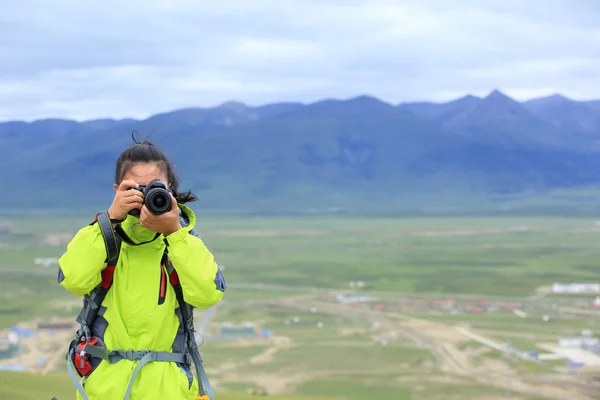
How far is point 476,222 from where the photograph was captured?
5340 inches

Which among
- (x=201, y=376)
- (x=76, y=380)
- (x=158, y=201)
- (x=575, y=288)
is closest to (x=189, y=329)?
(x=201, y=376)

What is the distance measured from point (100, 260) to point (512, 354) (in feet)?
131

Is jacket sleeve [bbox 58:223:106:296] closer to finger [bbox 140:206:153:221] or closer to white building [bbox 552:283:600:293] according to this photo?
finger [bbox 140:206:153:221]

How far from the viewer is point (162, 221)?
294 centimetres

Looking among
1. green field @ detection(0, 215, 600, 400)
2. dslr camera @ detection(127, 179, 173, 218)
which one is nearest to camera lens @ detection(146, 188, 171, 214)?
dslr camera @ detection(127, 179, 173, 218)

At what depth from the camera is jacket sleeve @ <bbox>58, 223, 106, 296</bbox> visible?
9.71 ft

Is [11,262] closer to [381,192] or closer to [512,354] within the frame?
[512,354]

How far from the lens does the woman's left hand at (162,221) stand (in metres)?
2.92

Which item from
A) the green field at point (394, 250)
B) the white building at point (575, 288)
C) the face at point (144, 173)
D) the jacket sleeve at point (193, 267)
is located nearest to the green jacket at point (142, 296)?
the jacket sleeve at point (193, 267)

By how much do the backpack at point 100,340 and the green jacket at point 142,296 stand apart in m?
0.02

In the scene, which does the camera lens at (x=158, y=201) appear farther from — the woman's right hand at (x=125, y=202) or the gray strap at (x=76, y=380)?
the gray strap at (x=76, y=380)

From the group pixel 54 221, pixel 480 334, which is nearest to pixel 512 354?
pixel 480 334

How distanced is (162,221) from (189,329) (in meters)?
0.45

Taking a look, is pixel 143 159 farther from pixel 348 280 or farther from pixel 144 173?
pixel 348 280
